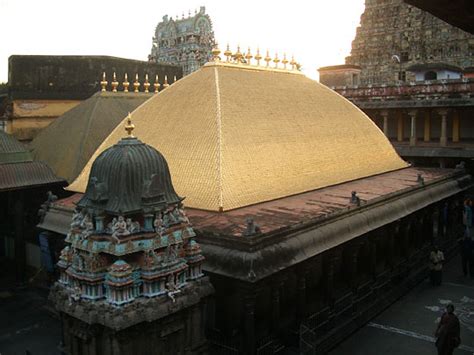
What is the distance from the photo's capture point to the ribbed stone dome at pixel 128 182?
32.0ft

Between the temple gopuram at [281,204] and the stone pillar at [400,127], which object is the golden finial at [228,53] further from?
the stone pillar at [400,127]


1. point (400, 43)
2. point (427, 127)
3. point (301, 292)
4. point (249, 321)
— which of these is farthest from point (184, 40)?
point (249, 321)

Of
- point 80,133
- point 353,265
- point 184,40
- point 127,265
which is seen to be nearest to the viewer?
point 127,265

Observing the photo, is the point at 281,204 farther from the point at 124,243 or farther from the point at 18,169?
the point at 18,169

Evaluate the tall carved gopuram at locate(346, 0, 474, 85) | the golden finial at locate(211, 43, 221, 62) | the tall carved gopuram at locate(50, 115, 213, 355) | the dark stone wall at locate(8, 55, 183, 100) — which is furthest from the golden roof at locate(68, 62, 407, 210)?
the tall carved gopuram at locate(346, 0, 474, 85)

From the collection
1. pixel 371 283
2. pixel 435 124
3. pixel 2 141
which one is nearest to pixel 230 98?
pixel 371 283

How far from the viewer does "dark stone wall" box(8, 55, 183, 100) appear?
79.8ft

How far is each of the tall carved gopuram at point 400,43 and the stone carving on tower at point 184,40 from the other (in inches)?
684

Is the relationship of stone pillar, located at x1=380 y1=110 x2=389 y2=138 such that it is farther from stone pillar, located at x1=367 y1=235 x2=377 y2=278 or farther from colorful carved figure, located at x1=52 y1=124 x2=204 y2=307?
colorful carved figure, located at x1=52 y1=124 x2=204 y2=307

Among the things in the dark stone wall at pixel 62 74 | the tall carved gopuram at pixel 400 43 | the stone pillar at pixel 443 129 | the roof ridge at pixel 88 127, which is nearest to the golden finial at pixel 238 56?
the roof ridge at pixel 88 127

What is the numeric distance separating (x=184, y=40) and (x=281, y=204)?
164ft

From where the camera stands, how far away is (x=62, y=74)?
84.2 feet

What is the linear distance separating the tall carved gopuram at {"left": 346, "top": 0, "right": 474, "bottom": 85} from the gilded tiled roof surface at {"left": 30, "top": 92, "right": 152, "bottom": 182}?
29175 mm

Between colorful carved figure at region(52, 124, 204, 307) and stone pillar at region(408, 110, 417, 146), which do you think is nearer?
colorful carved figure at region(52, 124, 204, 307)
